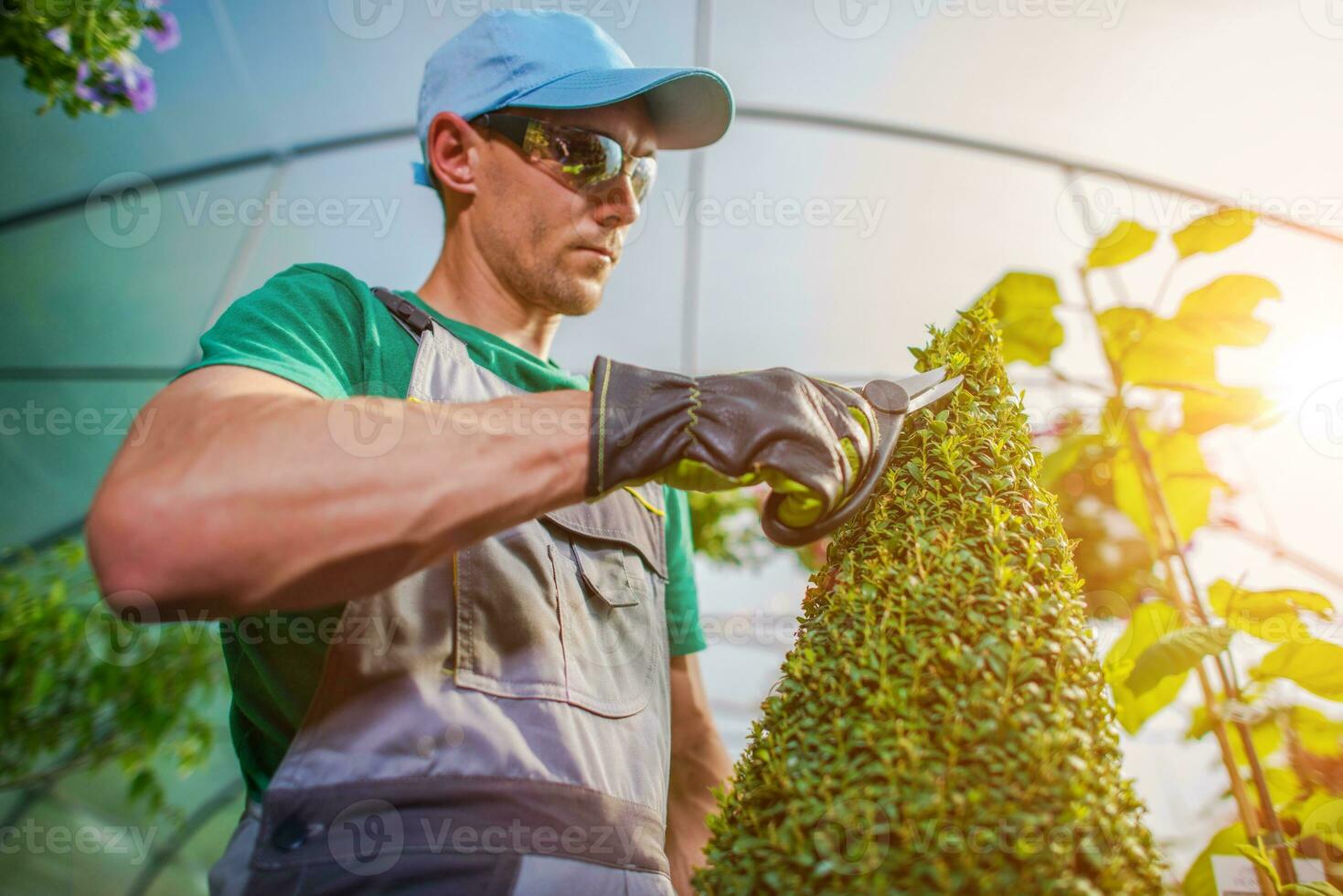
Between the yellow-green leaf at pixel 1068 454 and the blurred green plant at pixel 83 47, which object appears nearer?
the yellow-green leaf at pixel 1068 454

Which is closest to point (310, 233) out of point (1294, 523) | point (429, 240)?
point (429, 240)

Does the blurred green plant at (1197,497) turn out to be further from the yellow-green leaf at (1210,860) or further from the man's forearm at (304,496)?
the man's forearm at (304,496)

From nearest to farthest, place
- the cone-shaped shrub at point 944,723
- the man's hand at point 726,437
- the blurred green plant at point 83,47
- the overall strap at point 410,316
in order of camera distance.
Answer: the cone-shaped shrub at point 944,723
the man's hand at point 726,437
the overall strap at point 410,316
the blurred green plant at point 83,47

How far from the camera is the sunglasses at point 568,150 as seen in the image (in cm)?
188

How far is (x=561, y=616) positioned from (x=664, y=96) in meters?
1.38

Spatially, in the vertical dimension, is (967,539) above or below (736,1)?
below

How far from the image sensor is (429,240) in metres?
4.84

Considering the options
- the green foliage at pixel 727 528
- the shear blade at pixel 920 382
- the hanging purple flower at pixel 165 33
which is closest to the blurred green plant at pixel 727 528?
the green foliage at pixel 727 528

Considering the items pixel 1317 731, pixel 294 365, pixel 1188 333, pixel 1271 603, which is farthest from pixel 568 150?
pixel 1317 731

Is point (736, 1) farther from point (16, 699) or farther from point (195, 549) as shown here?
point (16, 699)

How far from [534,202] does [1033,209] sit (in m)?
3.29

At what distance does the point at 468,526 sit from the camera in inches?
41.0

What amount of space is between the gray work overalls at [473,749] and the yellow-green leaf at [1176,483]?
1.62 meters

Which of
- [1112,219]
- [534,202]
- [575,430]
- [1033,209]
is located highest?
[1033,209]
